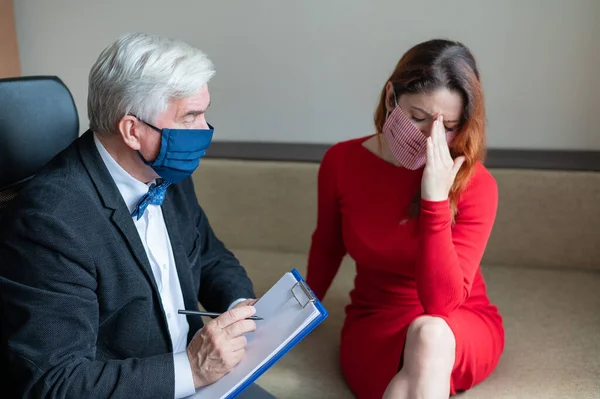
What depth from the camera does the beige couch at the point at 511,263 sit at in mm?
1764

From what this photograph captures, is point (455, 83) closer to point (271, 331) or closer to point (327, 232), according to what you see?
point (327, 232)

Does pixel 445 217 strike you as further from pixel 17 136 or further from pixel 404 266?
pixel 17 136

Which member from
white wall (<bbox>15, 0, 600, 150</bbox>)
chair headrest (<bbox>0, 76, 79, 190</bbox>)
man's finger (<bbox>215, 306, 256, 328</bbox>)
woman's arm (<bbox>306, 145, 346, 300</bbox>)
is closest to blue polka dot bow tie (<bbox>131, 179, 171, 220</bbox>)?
man's finger (<bbox>215, 306, 256, 328</bbox>)

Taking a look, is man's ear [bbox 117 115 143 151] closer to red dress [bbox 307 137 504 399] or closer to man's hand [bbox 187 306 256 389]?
man's hand [bbox 187 306 256 389]

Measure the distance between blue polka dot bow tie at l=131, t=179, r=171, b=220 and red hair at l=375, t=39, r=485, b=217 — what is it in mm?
630

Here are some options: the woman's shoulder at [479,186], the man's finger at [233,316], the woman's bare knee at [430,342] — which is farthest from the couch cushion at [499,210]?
the man's finger at [233,316]

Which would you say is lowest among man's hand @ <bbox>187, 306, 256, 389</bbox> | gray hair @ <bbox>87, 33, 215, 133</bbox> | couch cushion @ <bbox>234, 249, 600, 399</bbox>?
couch cushion @ <bbox>234, 249, 600, 399</bbox>

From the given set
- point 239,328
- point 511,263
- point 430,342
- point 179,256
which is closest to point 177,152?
point 179,256

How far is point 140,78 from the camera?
1283 mm

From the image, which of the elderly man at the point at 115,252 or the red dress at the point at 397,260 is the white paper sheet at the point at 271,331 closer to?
the elderly man at the point at 115,252

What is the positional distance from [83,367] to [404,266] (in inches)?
33.8

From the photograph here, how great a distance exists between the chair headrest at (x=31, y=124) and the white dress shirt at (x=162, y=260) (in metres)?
0.33

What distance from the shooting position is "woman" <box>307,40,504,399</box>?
1.56 meters

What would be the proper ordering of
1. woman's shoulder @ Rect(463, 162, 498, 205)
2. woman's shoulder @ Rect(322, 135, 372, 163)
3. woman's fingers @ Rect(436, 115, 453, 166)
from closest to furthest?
woman's fingers @ Rect(436, 115, 453, 166)
woman's shoulder @ Rect(463, 162, 498, 205)
woman's shoulder @ Rect(322, 135, 372, 163)
